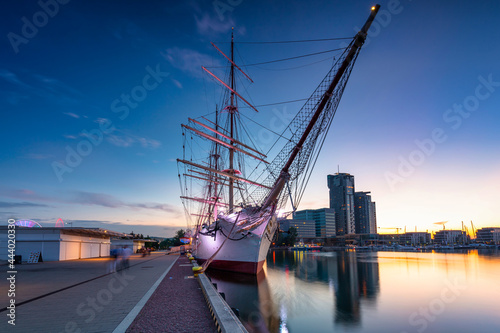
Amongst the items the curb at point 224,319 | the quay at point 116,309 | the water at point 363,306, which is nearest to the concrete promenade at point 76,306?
the quay at point 116,309

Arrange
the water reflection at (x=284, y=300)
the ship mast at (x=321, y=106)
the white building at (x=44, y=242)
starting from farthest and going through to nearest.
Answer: the white building at (x=44, y=242) → the water reflection at (x=284, y=300) → the ship mast at (x=321, y=106)

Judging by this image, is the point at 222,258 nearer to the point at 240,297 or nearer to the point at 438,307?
the point at 240,297

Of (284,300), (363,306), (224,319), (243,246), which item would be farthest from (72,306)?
(243,246)

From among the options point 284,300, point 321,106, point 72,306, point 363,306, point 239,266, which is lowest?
point 363,306

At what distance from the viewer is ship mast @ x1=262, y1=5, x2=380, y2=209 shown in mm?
12882

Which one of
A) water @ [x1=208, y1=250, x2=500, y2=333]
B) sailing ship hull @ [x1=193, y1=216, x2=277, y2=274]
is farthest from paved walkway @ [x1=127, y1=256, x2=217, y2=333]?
sailing ship hull @ [x1=193, y1=216, x2=277, y2=274]

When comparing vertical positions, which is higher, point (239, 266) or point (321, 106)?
point (321, 106)

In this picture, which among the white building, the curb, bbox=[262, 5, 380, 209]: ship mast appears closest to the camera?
the curb

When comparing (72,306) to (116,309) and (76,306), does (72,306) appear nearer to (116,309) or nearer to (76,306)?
(76,306)

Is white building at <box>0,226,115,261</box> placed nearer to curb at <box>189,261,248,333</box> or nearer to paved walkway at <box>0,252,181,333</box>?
→ paved walkway at <box>0,252,181,333</box>

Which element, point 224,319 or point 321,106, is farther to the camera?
point 321,106

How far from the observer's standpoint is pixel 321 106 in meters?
16.0

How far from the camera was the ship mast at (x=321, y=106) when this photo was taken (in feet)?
42.3

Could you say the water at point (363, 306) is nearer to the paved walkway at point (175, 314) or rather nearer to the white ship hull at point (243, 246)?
the white ship hull at point (243, 246)
